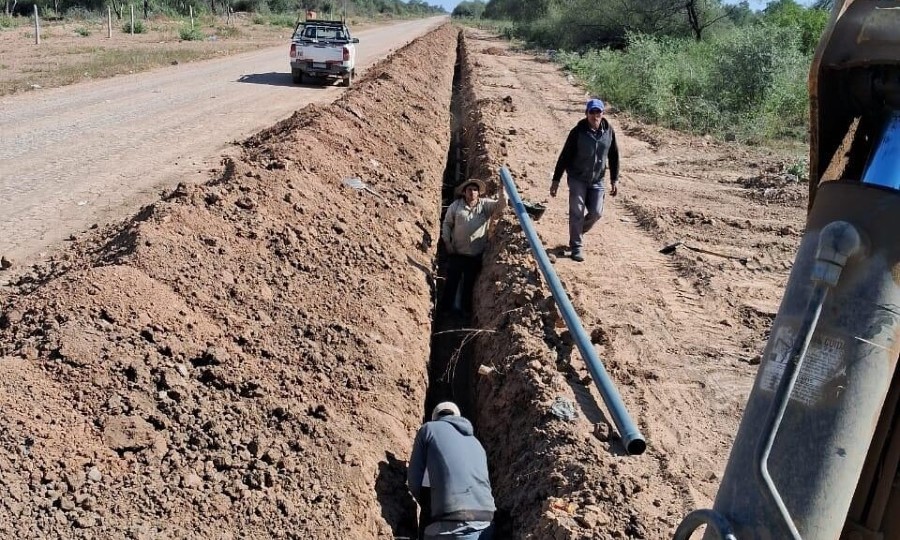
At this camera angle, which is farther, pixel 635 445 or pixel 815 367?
pixel 635 445

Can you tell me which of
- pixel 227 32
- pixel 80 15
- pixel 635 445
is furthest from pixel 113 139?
pixel 80 15

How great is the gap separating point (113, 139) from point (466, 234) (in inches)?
303

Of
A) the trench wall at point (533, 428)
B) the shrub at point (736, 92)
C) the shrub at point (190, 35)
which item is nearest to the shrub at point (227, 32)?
the shrub at point (190, 35)

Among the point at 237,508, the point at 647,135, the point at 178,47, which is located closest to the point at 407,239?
the point at 237,508

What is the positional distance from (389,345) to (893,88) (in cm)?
521

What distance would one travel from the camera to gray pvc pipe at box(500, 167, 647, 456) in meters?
5.17

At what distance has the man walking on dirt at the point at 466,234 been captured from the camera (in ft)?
29.2

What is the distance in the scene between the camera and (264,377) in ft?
17.9

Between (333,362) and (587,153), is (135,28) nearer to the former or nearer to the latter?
(587,153)

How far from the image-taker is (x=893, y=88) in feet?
6.98

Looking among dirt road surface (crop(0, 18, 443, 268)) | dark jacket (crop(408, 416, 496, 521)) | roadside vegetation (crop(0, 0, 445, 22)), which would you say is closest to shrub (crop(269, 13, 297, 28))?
roadside vegetation (crop(0, 0, 445, 22))

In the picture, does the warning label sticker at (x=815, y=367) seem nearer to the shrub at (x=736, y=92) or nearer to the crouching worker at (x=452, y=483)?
Answer: the crouching worker at (x=452, y=483)

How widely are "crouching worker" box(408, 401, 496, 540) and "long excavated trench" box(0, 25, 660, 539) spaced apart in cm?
28

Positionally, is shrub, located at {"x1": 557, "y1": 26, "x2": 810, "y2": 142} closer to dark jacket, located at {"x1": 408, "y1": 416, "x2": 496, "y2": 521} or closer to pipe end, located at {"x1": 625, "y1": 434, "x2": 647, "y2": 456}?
pipe end, located at {"x1": 625, "y1": 434, "x2": 647, "y2": 456}
